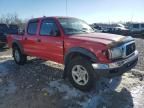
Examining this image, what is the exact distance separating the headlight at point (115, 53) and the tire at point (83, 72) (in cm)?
55

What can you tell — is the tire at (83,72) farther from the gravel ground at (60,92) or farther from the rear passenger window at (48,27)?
the rear passenger window at (48,27)

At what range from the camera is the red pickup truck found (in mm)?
4887

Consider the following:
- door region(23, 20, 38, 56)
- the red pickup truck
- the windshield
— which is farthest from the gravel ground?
the windshield

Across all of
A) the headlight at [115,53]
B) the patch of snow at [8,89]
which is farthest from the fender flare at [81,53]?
the patch of snow at [8,89]

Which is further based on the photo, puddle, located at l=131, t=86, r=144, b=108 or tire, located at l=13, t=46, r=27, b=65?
tire, located at l=13, t=46, r=27, b=65

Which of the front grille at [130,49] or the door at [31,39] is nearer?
the front grille at [130,49]

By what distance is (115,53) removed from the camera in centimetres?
496

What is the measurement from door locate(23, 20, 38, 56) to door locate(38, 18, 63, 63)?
0.38 metres

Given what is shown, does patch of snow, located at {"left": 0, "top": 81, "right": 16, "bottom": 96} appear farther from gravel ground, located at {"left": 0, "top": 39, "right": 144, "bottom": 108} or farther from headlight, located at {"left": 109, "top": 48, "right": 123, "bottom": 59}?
headlight, located at {"left": 109, "top": 48, "right": 123, "bottom": 59}

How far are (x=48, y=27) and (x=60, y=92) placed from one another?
2.19m

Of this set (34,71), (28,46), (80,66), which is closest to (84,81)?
(80,66)

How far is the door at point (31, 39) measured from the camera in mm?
7254

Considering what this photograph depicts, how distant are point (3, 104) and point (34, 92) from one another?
0.84m

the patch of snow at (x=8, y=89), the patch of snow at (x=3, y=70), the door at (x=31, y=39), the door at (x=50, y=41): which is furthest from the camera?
the patch of snow at (x=3, y=70)
